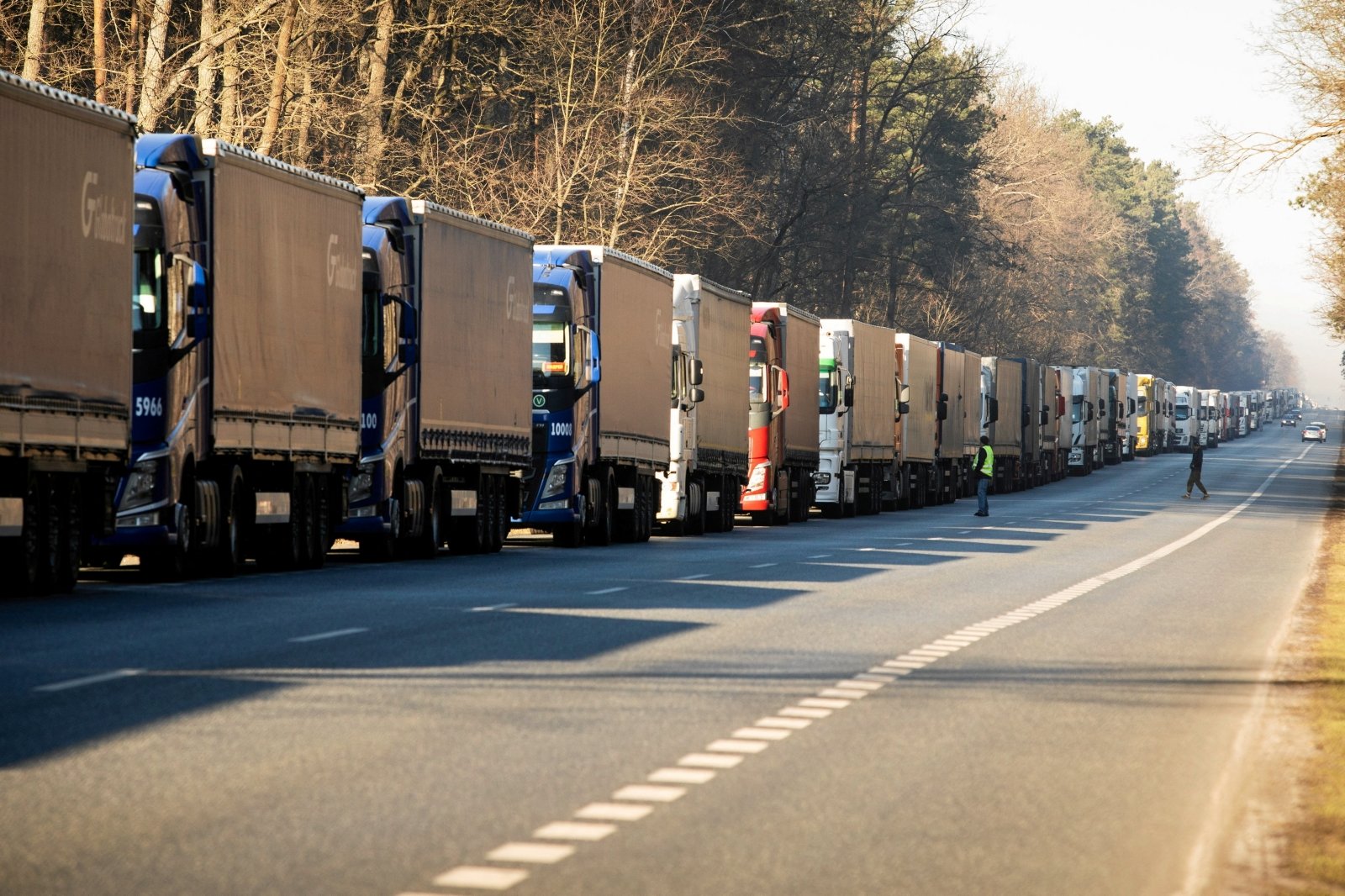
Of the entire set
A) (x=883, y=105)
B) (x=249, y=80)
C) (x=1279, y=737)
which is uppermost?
(x=883, y=105)

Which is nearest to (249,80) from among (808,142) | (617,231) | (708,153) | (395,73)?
(395,73)

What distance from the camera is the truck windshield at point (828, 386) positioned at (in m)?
46.6

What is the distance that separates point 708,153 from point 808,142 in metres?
15.0

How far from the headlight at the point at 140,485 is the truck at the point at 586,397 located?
10.9m

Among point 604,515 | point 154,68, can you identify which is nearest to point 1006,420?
point 154,68

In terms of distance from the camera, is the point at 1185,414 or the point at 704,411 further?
the point at 1185,414

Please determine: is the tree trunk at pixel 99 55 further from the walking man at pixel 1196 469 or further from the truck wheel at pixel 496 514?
the walking man at pixel 1196 469

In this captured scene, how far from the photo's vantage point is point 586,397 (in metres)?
31.2

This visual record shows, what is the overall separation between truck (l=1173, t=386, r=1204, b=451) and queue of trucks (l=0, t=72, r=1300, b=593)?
88.8 meters

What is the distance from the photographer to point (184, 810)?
7.87 metres

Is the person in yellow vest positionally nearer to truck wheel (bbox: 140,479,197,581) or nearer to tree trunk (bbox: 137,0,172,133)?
tree trunk (bbox: 137,0,172,133)

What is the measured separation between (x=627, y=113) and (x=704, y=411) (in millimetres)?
15992

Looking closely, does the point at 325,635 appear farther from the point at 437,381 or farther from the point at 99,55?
the point at 99,55

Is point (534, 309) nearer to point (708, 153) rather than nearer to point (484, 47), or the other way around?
point (484, 47)
